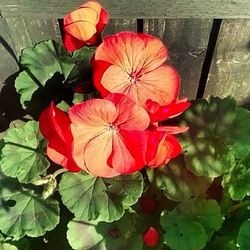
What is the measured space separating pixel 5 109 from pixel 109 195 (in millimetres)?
556

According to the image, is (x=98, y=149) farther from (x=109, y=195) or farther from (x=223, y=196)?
(x=223, y=196)

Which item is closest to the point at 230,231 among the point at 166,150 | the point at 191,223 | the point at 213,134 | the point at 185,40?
the point at 191,223

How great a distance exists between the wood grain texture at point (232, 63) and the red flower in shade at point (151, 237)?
0.51 metres

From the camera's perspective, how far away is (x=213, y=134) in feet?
5.60

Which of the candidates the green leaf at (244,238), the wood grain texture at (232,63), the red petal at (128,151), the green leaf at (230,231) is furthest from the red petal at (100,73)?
the green leaf at (230,231)

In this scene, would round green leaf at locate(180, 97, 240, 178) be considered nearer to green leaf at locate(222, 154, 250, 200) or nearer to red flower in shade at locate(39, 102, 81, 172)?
green leaf at locate(222, 154, 250, 200)

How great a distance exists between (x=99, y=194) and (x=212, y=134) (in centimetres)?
36

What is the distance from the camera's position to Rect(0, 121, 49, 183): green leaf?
1609 mm

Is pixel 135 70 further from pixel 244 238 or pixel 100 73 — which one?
pixel 244 238

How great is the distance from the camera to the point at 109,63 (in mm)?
1492

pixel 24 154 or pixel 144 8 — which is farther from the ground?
pixel 144 8

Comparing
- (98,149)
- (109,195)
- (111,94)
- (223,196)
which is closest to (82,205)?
(109,195)

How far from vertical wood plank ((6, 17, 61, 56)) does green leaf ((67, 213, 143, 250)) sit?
54 centimetres

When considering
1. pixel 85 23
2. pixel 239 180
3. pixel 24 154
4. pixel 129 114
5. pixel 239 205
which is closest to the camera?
pixel 129 114
